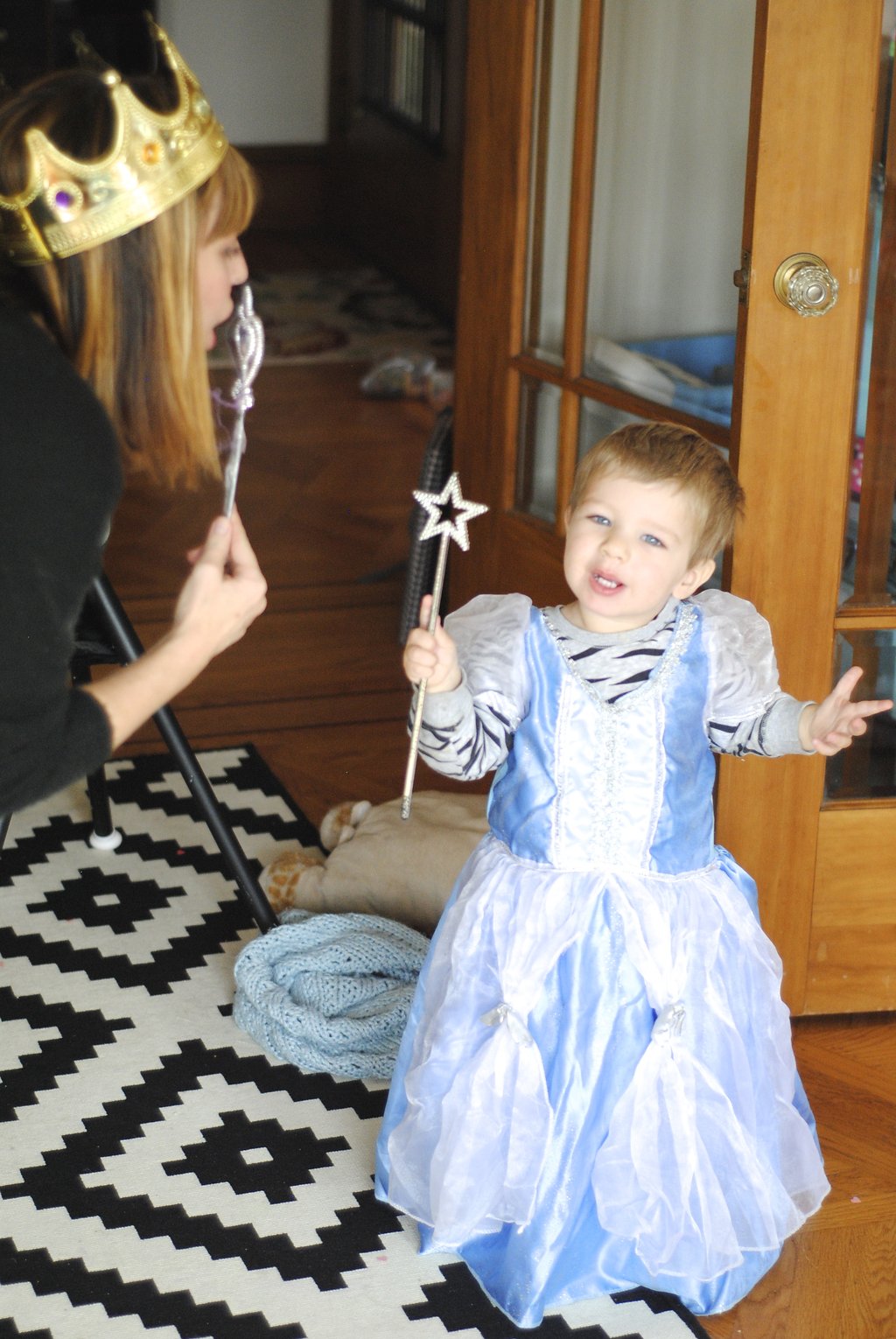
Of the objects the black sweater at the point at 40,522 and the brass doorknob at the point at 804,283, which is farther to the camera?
the brass doorknob at the point at 804,283

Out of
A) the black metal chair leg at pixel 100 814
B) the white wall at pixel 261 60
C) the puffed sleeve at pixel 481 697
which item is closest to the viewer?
the puffed sleeve at pixel 481 697

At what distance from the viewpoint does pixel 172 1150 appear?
77.8 inches

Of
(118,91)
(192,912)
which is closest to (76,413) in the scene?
(118,91)

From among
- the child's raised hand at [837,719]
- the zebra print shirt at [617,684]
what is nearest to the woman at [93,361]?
the zebra print shirt at [617,684]

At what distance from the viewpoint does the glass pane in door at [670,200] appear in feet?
7.23

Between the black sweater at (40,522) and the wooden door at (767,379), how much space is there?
0.94 m

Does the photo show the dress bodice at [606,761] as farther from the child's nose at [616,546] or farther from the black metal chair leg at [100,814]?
the black metal chair leg at [100,814]

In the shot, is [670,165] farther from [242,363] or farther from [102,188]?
[102,188]

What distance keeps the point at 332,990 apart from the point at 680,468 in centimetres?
88

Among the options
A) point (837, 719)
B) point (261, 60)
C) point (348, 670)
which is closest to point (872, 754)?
point (837, 719)

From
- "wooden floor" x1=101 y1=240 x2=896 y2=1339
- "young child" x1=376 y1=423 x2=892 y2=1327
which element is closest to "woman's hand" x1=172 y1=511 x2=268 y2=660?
"young child" x1=376 y1=423 x2=892 y2=1327

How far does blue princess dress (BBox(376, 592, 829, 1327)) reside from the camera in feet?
5.53

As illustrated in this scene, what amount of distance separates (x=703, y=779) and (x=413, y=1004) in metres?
0.39

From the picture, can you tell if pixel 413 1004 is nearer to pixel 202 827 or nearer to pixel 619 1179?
pixel 619 1179
